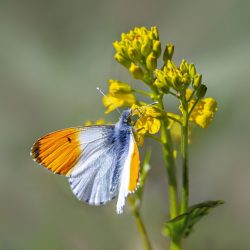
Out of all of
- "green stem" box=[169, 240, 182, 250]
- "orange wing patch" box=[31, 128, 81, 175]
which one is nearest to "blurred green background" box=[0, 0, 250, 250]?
"green stem" box=[169, 240, 182, 250]

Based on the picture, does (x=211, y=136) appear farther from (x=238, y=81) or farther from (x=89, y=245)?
(x=89, y=245)

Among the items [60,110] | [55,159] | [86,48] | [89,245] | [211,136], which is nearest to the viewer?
[55,159]

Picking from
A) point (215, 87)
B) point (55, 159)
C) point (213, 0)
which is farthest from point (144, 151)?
point (55, 159)

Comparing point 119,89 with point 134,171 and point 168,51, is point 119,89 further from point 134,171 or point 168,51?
point 134,171

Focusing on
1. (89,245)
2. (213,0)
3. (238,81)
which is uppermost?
(213,0)

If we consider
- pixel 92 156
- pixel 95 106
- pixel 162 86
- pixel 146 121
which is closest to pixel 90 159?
pixel 92 156

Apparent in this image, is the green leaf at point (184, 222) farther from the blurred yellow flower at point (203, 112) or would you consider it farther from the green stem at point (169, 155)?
the blurred yellow flower at point (203, 112)
